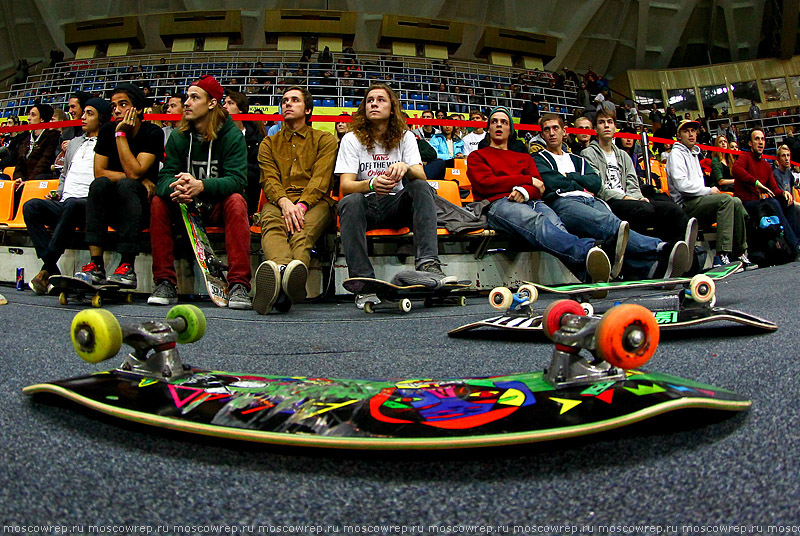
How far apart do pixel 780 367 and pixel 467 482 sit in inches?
29.0

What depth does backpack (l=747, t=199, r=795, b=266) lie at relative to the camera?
14.2ft

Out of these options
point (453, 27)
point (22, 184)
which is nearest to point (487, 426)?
point (22, 184)

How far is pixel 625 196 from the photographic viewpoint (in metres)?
3.49

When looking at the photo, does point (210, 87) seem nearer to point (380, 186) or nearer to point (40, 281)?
point (380, 186)

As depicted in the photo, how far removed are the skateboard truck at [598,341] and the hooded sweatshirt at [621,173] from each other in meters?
2.93

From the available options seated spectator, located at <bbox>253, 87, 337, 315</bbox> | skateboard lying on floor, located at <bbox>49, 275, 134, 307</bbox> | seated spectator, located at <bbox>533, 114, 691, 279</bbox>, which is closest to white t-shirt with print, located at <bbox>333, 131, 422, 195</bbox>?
seated spectator, located at <bbox>253, 87, 337, 315</bbox>

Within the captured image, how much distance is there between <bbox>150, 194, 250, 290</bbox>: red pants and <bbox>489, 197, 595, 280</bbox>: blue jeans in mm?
1425

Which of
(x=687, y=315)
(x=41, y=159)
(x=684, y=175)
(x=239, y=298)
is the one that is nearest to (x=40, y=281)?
(x=239, y=298)

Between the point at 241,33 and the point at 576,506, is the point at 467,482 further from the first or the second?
→ the point at 241,33

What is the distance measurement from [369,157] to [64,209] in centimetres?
181

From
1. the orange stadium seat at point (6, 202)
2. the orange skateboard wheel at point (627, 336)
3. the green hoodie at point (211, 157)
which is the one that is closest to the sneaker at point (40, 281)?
the green hoodie at point (211, 157)

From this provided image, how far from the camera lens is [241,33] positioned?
1752 centimetres

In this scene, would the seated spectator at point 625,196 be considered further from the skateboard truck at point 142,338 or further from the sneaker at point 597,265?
the skateboard truck at point 142,338

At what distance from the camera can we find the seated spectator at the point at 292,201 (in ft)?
7.64
